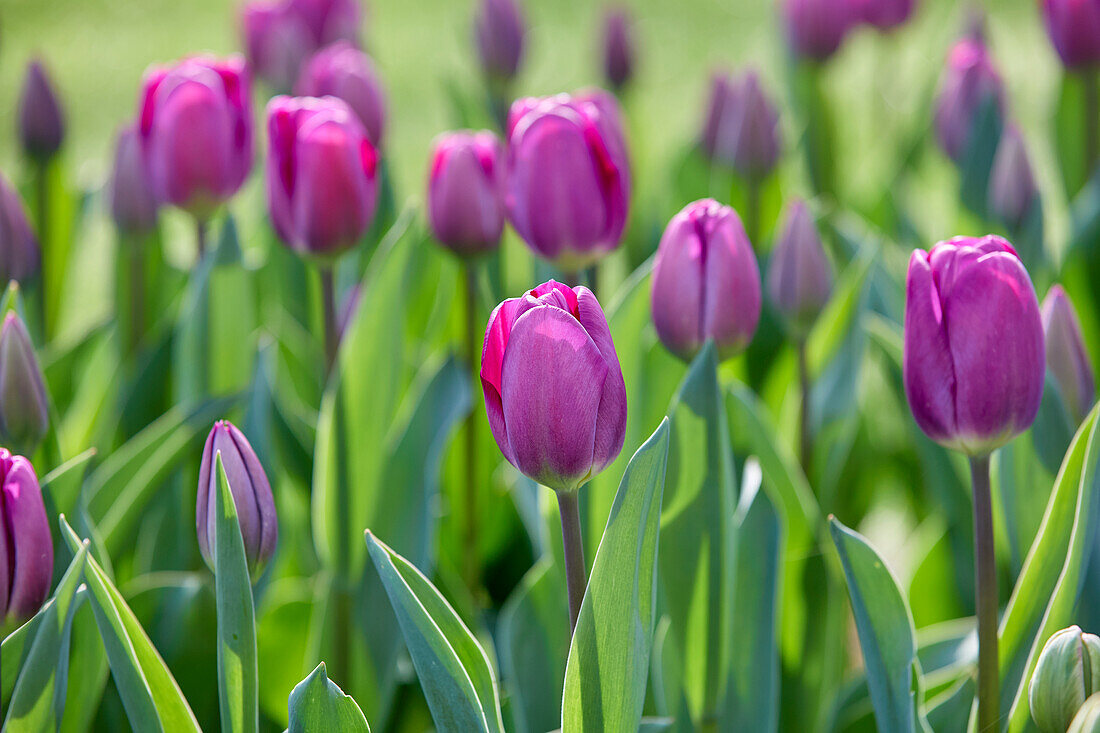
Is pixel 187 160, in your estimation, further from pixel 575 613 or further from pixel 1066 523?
pixel 1066 523

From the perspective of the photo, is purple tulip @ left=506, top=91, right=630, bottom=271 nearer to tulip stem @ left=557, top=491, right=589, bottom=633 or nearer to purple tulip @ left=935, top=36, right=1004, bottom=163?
tulip stem @ left=557, top=491, right=589, bottom=633

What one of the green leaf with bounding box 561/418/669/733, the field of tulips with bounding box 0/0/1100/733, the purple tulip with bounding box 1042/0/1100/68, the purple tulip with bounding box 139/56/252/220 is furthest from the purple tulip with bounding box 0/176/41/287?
the purple tulip with bounding box 1042/0/1100/68

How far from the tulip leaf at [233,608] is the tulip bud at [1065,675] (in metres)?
0.39

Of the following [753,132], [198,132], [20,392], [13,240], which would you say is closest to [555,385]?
[20,392]

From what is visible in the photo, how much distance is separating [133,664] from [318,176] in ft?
1.42

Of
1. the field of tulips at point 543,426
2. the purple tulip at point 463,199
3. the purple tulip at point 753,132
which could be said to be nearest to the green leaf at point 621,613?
the field of tulips at point 543,426

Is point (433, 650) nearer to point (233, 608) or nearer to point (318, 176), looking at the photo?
point (233, 608)

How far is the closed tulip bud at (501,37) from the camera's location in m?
1.70

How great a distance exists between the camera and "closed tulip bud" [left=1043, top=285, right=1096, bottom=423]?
79 centimetres

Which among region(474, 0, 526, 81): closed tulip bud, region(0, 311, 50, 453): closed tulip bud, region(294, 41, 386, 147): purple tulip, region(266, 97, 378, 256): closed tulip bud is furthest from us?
region(474, 0, 526, 81): closed tulip bud

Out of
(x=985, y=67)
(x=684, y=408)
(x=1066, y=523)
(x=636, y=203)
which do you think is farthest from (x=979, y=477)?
(x=636, y=203)

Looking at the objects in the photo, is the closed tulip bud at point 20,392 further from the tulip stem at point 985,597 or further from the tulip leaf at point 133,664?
the tulip stem at point 985,597

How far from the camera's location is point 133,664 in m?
0.61

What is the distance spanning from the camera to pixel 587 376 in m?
0.55
